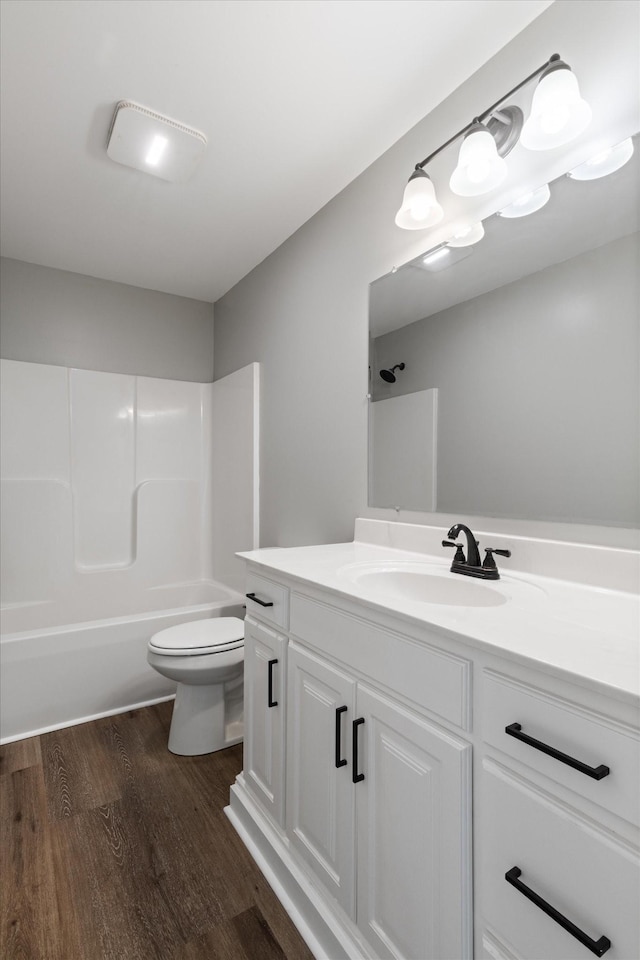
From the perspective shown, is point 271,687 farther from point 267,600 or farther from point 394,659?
point 394,659

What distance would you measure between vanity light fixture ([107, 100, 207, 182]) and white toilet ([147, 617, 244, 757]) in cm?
192

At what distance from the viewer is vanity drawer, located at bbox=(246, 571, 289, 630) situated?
1389 millimetres

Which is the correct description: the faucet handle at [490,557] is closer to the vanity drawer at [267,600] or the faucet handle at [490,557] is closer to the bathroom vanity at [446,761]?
the bathroom vanity at [446,761]

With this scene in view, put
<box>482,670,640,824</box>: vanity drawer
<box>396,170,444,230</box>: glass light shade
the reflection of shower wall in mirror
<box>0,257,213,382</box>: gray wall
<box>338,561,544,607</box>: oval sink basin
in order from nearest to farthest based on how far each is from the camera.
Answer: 1. <box>482,670,640,824</box>: vanity drawer
2. <box>338,561,544,607</box>: oval sink basin
3. <box>396,170,444,230</box>: glass light shade
4. the reflection of shower wall in mirror
5. <box>0,257,213,382</box>: gray wall

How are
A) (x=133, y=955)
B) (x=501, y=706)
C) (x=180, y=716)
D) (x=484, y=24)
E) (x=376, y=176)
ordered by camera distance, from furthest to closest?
(x=180, y=716)
(x=376, y=176)
(x=484, y=24)
(x=133, y=955)
(x=501, y=706)

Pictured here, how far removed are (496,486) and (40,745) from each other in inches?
89.2

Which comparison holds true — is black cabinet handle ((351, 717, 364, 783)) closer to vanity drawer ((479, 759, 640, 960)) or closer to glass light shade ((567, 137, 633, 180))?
vanity drawer ((479, 759, 640, 960))

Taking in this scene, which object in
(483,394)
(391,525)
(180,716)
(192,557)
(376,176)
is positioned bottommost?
(180,716)

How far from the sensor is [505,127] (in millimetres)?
1326

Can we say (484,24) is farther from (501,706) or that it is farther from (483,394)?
(501,706)

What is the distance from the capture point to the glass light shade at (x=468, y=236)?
1441mm

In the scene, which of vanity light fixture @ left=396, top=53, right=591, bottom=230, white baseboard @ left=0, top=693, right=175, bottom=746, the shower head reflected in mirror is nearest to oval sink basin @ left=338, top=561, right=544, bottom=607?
the shower head reflected in mirror

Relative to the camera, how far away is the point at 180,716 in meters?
2.08

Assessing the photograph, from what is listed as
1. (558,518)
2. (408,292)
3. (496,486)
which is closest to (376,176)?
(408,292)
